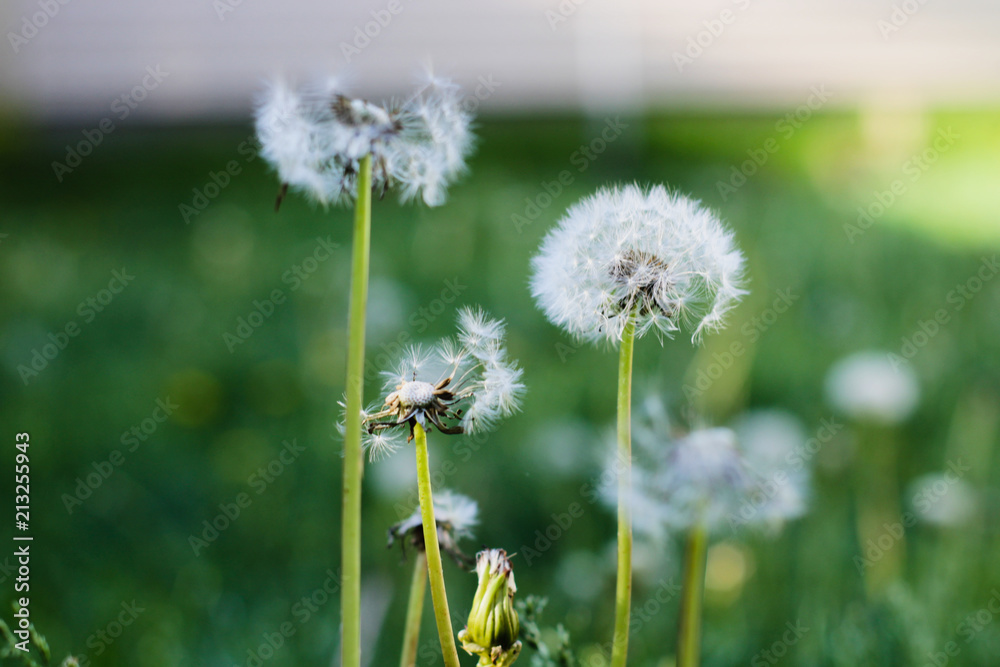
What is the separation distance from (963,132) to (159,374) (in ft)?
17.0

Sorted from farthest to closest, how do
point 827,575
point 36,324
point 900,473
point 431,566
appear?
point 36,324 → point 900,473 → point 827,575 → point 431,566

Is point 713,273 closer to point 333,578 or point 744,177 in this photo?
point 333,578

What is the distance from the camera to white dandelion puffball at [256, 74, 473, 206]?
51 centimetres

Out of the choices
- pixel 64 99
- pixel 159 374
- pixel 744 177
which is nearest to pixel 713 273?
pixel 159 374

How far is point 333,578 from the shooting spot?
1295mm
